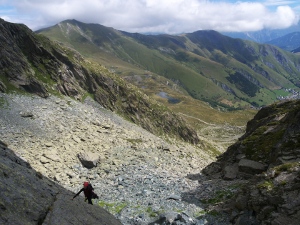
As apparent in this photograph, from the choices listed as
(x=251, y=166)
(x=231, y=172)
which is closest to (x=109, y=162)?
(x=231, y=172)

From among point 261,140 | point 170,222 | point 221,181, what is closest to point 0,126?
point 170,222

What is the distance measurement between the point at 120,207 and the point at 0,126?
89.8ft

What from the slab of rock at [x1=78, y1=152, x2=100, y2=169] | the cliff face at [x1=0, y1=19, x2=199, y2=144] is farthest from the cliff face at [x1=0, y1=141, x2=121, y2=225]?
the cliff face at [x1=0, y1=19, x2=199, y2=144]

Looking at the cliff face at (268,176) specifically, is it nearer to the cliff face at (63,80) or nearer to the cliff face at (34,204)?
the cliff face at (34,204)

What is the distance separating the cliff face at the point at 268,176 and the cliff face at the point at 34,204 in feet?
41.1

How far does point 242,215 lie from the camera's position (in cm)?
2372

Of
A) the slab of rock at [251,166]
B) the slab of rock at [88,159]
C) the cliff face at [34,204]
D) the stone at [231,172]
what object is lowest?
the slab of rock at [88,159]

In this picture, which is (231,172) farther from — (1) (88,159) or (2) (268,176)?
(1) (88,159)

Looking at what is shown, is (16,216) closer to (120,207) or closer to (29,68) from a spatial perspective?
(120,207)

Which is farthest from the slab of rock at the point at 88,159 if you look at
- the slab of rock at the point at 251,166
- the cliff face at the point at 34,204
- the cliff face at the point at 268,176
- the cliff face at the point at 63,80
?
the cliff face at the point at 63,80

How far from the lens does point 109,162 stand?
141ft

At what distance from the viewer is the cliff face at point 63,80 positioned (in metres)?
62.5

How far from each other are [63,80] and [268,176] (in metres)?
61.9

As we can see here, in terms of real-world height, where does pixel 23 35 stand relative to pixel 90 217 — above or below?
above
